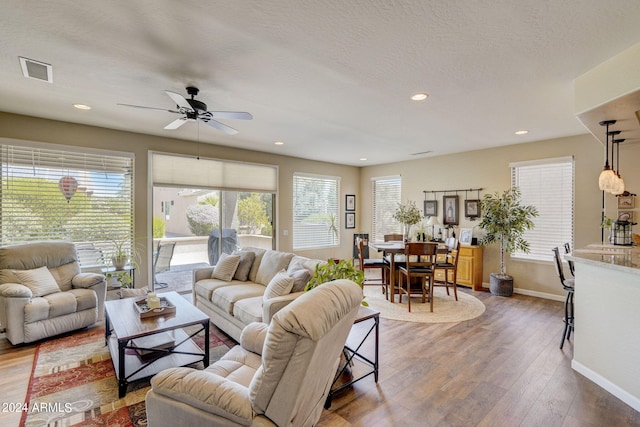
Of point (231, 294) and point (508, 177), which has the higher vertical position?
point (508, 177)

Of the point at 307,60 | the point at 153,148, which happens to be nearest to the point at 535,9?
the point at 307,60

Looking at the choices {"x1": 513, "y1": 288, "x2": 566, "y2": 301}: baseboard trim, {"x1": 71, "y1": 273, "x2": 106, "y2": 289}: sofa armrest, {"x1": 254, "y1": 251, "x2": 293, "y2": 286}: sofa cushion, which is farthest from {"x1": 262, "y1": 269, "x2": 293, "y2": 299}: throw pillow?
{"x1": 513, "y1": 288, "x2": 566, "y2": 301}: baseboard trim

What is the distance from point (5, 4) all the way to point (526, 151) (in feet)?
21.6

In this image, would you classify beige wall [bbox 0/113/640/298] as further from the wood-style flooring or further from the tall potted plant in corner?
the wood-style flooring

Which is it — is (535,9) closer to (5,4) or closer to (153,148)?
(5,4)

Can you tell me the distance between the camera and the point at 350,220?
26.4ft

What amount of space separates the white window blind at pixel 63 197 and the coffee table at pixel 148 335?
188cm

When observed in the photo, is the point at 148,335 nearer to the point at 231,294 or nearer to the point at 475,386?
the point at 231,294

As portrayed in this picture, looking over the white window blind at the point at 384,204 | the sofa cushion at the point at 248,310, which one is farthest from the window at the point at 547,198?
the sofa cushion at the point at 248,310

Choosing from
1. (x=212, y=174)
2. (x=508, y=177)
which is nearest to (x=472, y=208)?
(x=508, y=177)

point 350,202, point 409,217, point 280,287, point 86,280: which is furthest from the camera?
point 350,202

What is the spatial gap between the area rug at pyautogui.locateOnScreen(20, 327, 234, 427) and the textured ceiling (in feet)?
8.91

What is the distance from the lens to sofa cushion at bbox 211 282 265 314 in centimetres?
334

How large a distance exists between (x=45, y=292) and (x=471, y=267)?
644 centimetres
